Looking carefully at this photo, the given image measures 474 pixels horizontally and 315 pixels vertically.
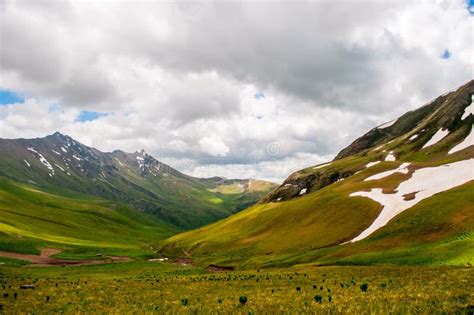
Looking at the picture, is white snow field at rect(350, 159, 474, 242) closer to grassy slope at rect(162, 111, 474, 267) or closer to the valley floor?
grassy slope at rect(162, 111, 474, 267)

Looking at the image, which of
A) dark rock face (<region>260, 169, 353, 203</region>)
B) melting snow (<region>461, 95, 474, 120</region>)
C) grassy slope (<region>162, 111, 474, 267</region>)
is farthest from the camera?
dark rock face (<region>260, 169, 353, 203</region>)

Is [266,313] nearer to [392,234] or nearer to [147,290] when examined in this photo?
[147,290]

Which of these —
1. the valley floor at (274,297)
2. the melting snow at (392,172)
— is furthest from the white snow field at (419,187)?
the valley floor at (274,297)

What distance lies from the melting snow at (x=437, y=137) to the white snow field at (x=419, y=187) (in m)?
55.9

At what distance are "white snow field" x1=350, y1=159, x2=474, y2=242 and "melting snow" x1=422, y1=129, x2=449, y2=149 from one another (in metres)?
55.9

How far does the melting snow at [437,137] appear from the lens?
505 feet

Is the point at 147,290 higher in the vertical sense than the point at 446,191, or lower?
lower

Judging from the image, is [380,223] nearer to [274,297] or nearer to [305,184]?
[274,297]

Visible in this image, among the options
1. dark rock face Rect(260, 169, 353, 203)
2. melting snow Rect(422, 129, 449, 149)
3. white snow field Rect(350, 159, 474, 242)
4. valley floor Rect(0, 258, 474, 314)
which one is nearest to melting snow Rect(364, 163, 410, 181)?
white snow field Rect(350, 159, 474, 242)

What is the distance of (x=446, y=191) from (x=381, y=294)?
64950 millimetres

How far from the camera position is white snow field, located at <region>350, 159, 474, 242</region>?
83250 millimetres

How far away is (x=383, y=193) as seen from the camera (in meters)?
97.4

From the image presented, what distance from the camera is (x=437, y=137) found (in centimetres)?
15712

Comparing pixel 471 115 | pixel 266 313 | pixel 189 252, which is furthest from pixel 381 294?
pixel 471 115
